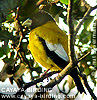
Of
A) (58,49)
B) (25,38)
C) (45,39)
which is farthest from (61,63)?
(25,38)

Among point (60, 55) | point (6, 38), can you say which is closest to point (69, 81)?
point (60, 55)

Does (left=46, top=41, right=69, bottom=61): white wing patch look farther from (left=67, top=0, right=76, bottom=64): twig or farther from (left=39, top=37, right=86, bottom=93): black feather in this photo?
(left=67, top=0, right=76, bottom=64): twig

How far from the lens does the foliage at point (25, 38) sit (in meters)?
2.36

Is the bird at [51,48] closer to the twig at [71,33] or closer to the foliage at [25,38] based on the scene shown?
the foliage at [25,38]

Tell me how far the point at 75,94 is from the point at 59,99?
311mm

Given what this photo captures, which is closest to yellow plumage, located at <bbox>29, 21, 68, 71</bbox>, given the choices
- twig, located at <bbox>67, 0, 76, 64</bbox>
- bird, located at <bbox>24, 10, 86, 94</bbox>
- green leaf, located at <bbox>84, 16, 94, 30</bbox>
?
bird, located at <bbox>24, 10, 86, 94</bbox>

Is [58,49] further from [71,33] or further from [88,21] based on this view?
[71,33]

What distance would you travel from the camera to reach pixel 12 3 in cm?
207

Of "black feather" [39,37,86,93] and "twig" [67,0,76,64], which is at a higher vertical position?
"twig" [67,0,76,64]

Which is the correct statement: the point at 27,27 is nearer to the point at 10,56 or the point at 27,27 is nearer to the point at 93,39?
the point at 10,56

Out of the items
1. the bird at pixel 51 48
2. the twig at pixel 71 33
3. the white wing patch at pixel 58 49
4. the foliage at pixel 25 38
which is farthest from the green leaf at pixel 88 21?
the twig at pixel 71 33

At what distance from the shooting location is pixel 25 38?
3029 millimetres

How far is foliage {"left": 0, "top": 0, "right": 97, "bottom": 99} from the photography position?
2.36 metres

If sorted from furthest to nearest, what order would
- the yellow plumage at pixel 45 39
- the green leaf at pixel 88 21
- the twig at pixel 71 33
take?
the green leaf at pixel 88 21 → the yellow plumage at pixel 45 39 → the twig at pixel 71 33
